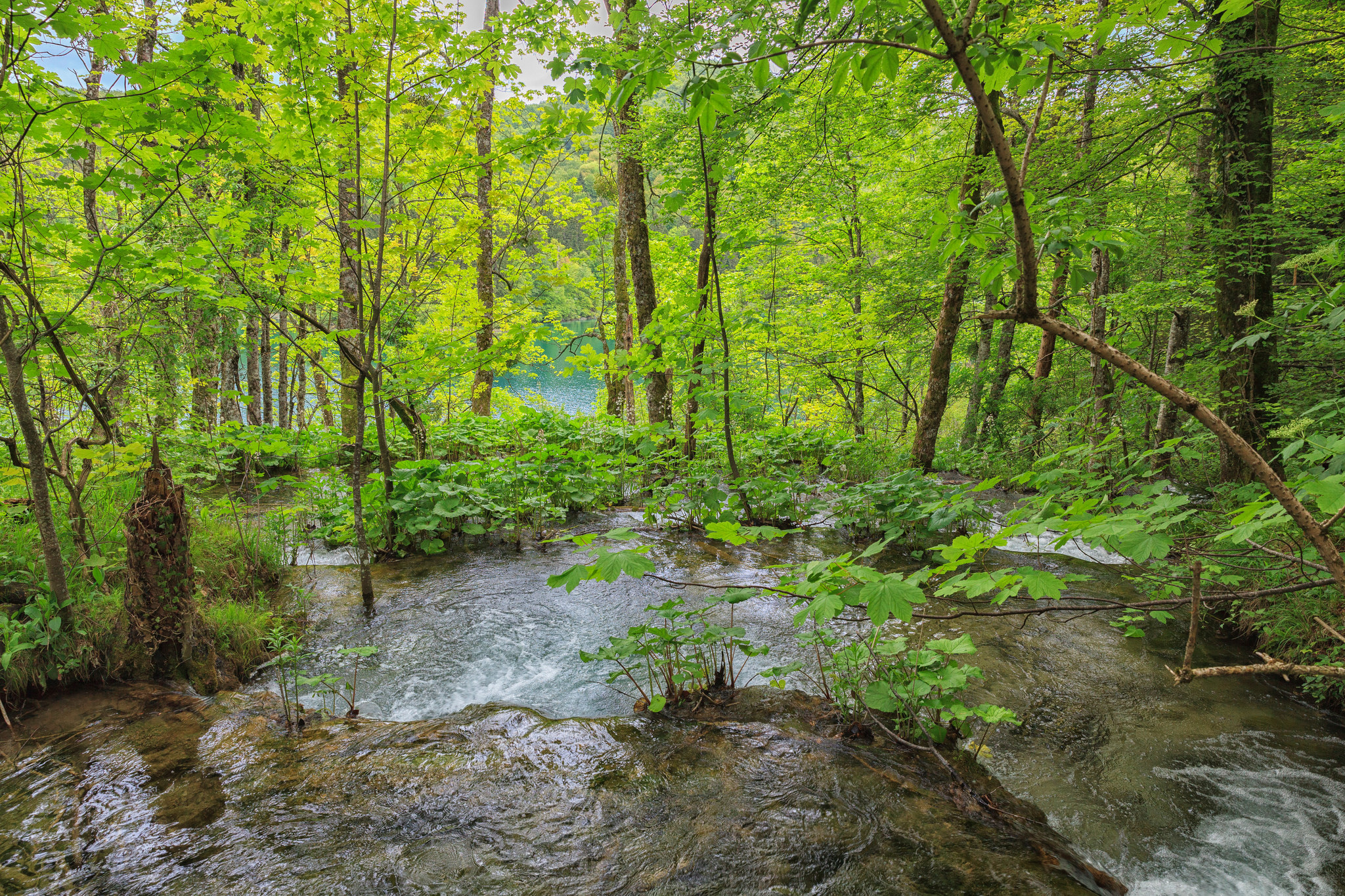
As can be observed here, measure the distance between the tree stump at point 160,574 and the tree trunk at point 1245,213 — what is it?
22.6 ft

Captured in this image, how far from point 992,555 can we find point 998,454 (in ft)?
11.3

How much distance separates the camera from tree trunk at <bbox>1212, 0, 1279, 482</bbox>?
4.10 metres

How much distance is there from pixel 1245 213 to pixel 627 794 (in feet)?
19.8

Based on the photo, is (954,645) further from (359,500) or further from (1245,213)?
(1245,213)

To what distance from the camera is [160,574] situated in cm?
305

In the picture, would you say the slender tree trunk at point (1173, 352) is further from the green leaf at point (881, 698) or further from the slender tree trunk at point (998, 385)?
the green leaf at point (881, 698)

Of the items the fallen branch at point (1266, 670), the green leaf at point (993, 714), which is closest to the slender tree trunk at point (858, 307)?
the green leaf at point (993, 714)

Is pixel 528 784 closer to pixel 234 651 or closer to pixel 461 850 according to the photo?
pixel 461 850

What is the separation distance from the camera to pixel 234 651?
11.4 ft

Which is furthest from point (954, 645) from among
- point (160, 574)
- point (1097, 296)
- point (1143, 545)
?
point (1097, 296)

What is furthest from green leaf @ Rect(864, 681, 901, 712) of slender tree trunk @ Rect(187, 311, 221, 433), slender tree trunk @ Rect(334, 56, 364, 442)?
slender tree trunk @ Rect(187, 311, 221, 433)

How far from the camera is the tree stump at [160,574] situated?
301cm

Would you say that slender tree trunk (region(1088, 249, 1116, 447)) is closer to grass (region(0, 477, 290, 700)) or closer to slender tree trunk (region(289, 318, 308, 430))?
grass (region(0, 477, 290, 700))

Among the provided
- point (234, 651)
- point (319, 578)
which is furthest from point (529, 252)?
point (234, 651)
